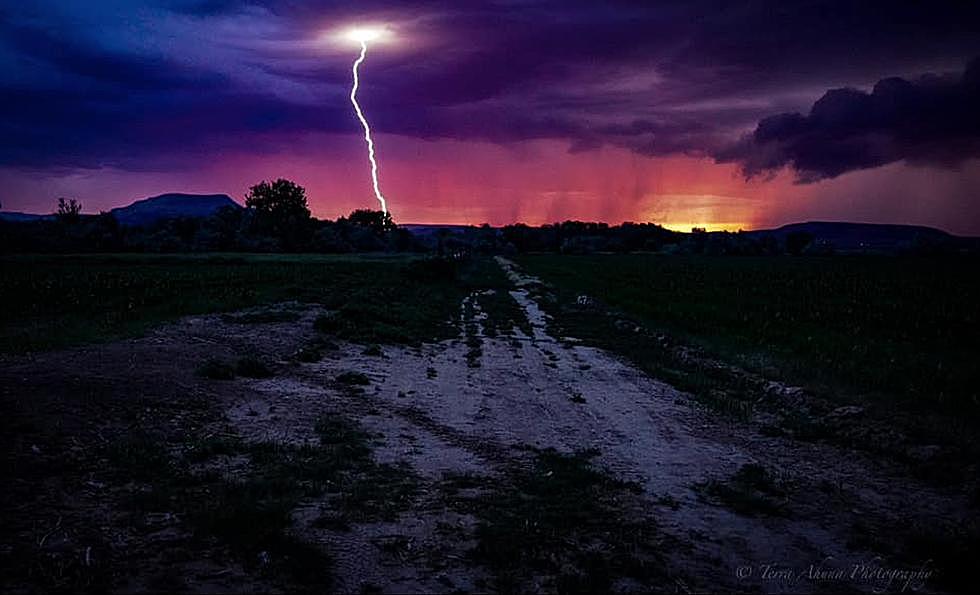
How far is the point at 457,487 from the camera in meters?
7.88

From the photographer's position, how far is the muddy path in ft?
18.5

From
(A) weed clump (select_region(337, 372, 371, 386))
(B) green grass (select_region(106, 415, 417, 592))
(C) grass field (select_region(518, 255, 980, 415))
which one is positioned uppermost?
(B) green grass (select_region(106, 415, 417, 592))

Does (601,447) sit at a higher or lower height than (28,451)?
lower

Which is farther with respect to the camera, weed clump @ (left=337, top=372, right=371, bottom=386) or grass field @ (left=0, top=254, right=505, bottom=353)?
grass field @ (left=0, top=254, right=505, bottom=353)

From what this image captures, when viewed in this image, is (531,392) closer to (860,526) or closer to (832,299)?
(860,526)

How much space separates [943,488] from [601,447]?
4.84 meters

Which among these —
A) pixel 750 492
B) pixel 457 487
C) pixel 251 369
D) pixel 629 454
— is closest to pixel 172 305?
pixel 251 369

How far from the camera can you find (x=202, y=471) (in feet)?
26.2

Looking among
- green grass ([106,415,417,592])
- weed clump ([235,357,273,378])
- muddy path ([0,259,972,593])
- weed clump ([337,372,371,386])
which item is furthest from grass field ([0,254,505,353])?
green grass ([106,415,417,592])

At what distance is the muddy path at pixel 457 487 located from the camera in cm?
564

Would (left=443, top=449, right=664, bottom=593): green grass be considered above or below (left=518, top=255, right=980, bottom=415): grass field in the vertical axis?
above

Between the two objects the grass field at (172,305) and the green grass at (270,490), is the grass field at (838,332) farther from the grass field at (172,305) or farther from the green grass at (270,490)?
the green grass at (270,490)

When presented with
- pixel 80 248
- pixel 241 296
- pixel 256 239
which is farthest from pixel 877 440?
pixel 256 239

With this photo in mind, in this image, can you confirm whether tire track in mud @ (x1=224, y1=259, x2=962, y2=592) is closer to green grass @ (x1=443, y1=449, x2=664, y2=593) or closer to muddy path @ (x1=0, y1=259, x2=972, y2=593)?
muddy path @ (x1=0, y1=259, x2=972, y2=593)
